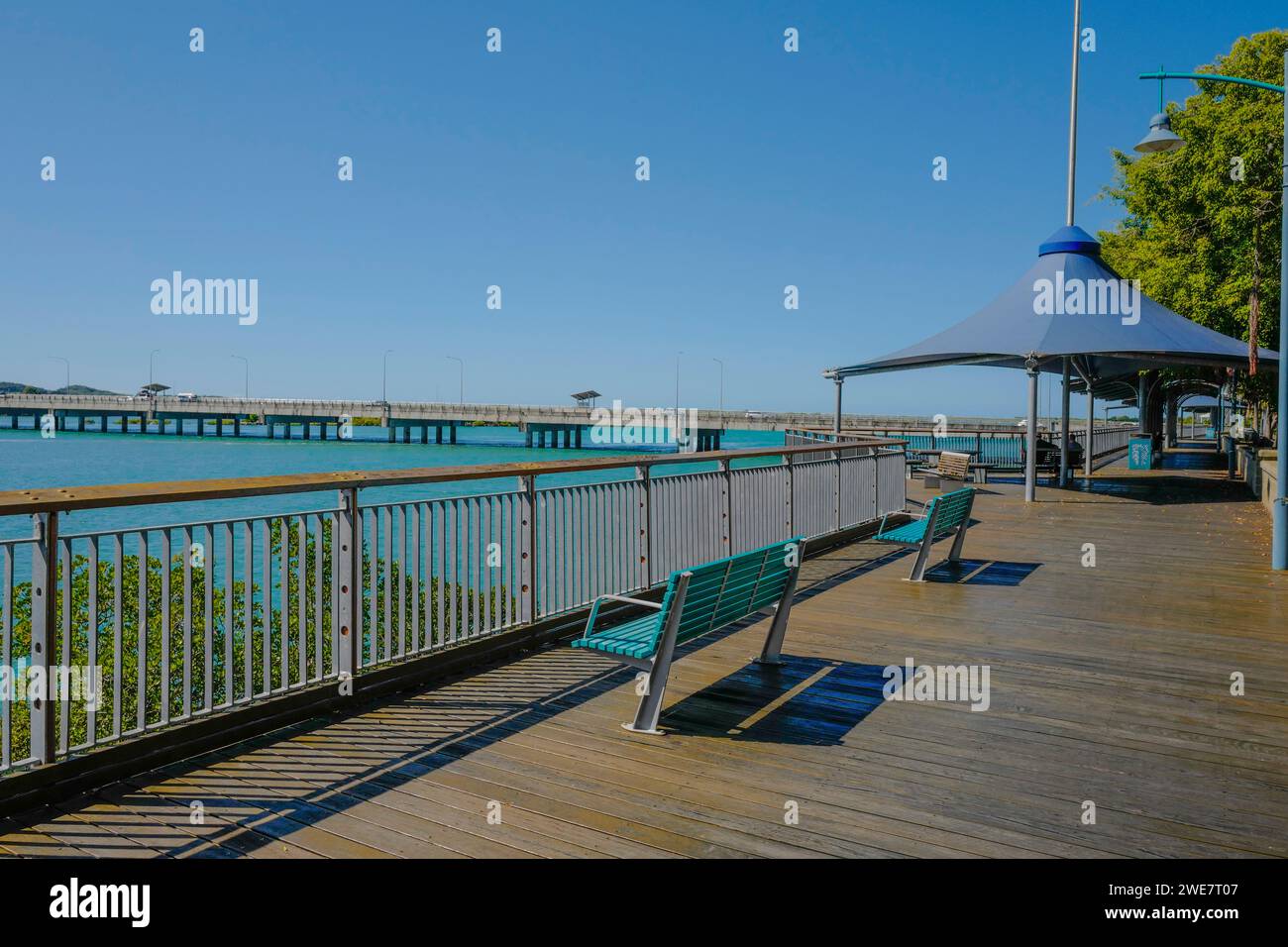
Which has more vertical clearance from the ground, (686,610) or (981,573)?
(686,610)

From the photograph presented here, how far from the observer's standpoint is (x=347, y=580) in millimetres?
5289

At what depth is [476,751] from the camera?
473 cm

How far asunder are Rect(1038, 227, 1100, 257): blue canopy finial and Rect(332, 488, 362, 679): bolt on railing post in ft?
64.2

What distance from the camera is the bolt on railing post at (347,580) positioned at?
17.4 feet

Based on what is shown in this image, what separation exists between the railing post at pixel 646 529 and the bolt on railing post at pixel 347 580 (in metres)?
3.11

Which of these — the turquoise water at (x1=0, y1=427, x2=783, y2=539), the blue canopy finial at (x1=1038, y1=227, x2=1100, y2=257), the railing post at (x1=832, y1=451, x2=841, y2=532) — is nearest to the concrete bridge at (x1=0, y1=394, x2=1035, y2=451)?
the turquoise water at (x1=0, y1=427, x2=783, y2=539)

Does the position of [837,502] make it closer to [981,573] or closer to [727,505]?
[981,573]

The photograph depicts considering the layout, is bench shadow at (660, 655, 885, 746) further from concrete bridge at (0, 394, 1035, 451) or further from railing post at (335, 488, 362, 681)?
concrete bridge at (0, 394, 1035, 451)

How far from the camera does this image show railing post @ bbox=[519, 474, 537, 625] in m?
6.70

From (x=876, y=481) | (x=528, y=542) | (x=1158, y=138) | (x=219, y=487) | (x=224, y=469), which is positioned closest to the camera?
(x=219, y=487)

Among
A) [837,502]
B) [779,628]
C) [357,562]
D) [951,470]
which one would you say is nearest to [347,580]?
[357,562]

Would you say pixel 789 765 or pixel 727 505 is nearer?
pixel 789 765

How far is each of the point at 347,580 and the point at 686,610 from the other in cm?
188
